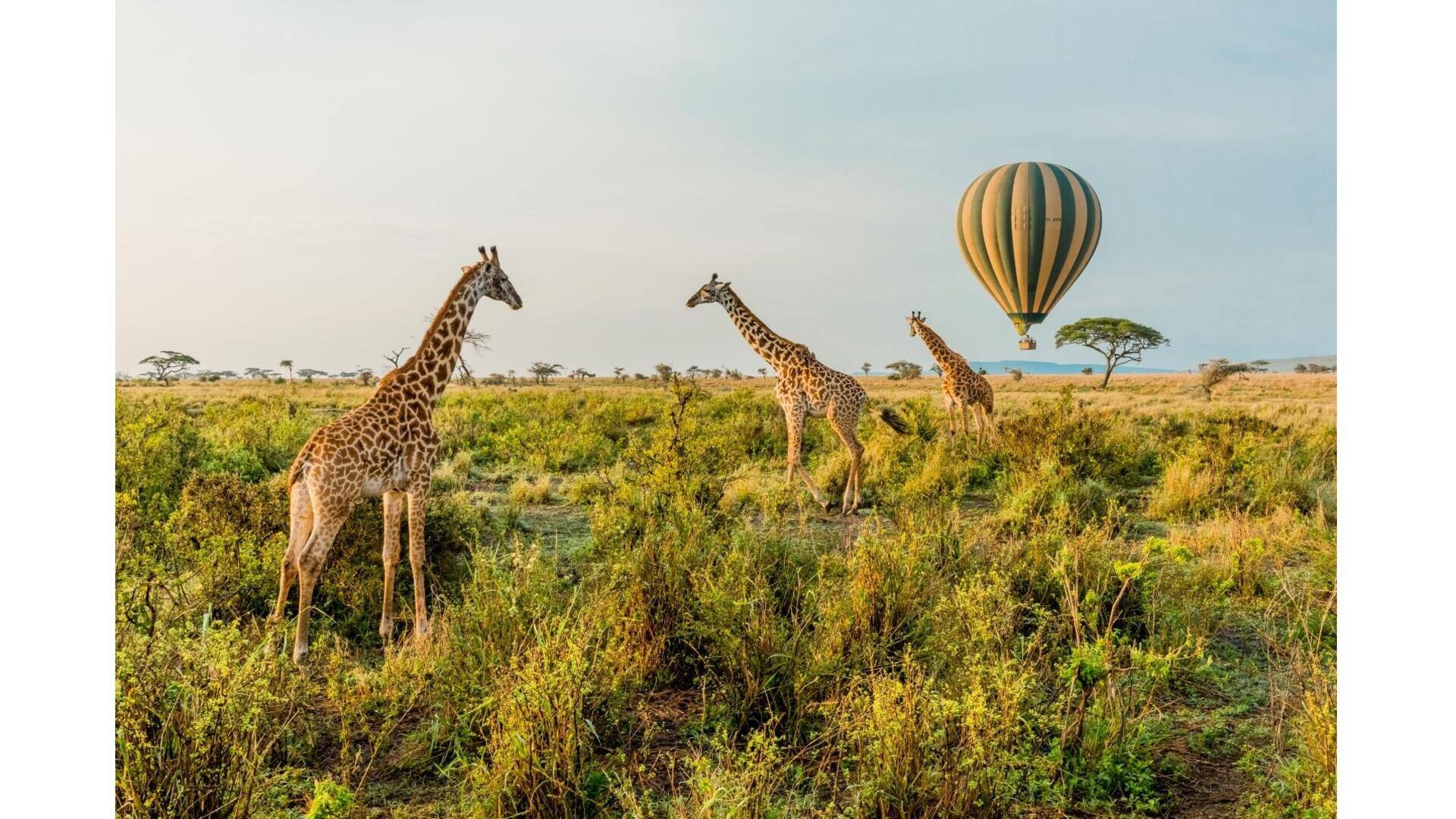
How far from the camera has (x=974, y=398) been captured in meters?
14.0

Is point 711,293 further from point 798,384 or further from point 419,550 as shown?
point 419,550

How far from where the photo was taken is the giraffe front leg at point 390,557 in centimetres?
519

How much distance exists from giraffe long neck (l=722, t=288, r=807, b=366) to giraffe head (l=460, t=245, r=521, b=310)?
481cm

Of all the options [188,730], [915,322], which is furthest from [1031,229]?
[188,730]

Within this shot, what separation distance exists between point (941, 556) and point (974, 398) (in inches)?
329

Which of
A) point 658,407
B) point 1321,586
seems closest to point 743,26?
point 1321,586

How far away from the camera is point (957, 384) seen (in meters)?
13.7

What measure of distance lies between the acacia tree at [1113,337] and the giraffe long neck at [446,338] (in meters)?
47.1

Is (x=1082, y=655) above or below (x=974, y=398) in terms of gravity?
below

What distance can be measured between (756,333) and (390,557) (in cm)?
617

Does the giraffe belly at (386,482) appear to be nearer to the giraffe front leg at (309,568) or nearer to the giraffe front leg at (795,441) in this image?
the giraffe front leg at (309,568)
